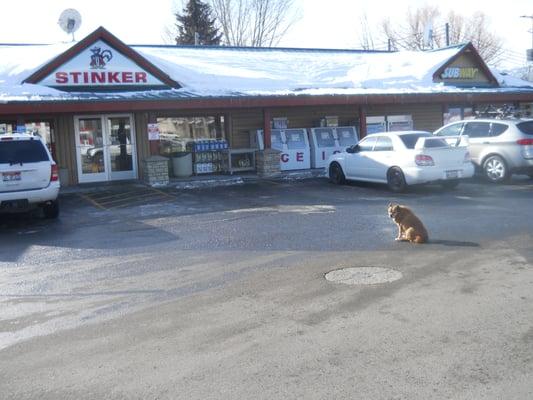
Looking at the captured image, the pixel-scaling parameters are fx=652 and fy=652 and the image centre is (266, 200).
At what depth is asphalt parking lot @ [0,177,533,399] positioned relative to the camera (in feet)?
15.7

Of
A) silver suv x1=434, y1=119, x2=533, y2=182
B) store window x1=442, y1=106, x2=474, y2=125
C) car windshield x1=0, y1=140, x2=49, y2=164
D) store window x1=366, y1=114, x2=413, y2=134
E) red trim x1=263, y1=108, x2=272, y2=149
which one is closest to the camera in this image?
car windshield x1=0, y1=140, x2=49, y2=164

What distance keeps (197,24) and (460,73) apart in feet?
93.2

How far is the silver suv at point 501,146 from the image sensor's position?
17000mm

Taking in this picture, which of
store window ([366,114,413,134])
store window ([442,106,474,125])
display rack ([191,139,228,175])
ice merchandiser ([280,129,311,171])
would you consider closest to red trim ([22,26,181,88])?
display rack ([191,139,228,175])

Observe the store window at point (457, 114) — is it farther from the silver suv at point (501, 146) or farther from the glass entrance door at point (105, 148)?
the glass entrance door at point (105, 148)

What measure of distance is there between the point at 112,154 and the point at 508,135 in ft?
38.0

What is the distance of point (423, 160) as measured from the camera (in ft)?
51.0

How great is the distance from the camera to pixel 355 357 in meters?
5.16

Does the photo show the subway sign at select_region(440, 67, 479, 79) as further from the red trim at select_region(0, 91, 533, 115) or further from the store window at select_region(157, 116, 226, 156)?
the store window at select_region(157, 116, 226, 156)

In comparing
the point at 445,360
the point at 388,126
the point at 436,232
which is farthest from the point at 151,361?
the point at 388,126

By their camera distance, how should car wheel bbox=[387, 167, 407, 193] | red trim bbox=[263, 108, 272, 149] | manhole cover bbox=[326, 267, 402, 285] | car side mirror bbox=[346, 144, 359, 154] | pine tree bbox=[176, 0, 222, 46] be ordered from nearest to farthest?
manhole cover bbox=[326, 267, 402, 285], car wheel bbox=[387, 167, 407, 193], car side mirror bbox=[346, 144, 359, 154], red trim bbox=[263, 108, 272, 149], pine tree bbox=[176, 0, 222, 46]

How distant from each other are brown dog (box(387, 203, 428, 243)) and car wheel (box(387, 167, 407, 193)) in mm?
6249

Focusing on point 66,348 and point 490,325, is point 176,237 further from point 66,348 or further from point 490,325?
point 490,325

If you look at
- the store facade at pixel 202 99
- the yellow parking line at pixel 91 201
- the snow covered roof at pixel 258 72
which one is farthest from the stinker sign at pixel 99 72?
the yellow parking line at pixel 91 201
